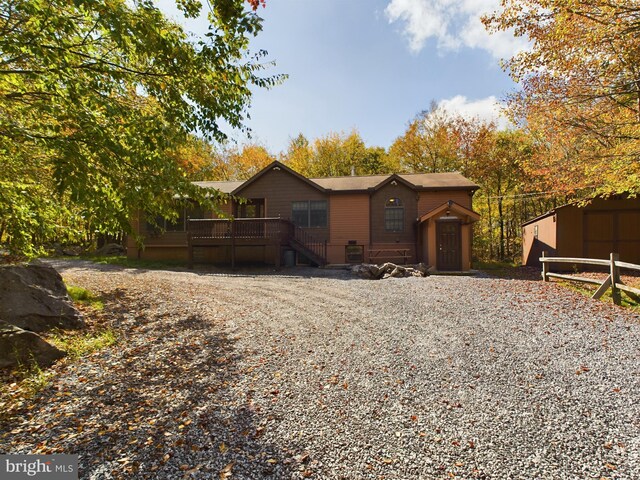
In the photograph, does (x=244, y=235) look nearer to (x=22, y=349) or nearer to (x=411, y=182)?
(x=411, y=182)

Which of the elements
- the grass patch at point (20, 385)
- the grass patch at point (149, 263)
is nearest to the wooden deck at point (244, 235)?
the grass patch at point (149, 263)

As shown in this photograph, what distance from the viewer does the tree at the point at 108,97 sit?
3.33m

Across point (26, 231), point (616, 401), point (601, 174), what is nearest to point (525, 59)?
point (601, 174)

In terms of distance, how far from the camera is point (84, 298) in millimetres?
7641

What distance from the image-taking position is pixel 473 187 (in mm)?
16297

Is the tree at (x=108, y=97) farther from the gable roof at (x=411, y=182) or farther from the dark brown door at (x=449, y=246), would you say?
the gable roof at (x=411, y=182)

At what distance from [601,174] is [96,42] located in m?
13.6

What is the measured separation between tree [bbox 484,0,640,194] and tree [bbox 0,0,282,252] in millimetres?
8687

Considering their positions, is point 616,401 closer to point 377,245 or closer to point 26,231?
point 26,231

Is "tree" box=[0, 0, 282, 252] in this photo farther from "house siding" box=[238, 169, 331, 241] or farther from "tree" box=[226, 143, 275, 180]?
"tree" box=[226, 143, 275, 180]

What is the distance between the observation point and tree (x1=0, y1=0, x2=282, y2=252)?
3.33 m

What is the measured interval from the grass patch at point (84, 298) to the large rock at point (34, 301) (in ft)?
→ 3.65

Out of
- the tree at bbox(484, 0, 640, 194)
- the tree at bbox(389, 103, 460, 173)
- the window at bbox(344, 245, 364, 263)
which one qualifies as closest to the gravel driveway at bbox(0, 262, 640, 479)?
the tree at bbox(484, 0, 640, 194)

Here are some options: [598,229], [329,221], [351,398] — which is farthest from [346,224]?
[351,398]
